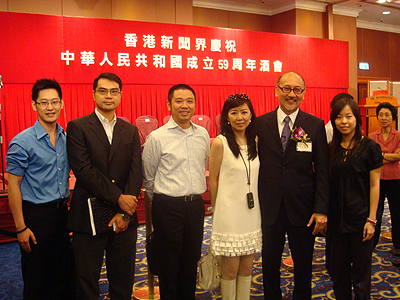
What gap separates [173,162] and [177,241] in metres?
0.43

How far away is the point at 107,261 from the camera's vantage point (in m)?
2.00

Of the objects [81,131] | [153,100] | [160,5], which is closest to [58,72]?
[153,100]

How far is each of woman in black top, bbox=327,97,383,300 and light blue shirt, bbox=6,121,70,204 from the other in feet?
4.84

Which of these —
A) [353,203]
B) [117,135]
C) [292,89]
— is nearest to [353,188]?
[353,203]

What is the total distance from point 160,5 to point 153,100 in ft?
6.83

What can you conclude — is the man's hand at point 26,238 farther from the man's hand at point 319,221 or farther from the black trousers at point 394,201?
the black trousers at point 394,201

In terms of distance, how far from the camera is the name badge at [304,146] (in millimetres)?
1990

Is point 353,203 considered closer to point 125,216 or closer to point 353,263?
point 353,263

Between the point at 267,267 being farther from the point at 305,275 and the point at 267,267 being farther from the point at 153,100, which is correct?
the point at 153,100

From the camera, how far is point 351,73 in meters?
9.73

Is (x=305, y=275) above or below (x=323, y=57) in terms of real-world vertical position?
below

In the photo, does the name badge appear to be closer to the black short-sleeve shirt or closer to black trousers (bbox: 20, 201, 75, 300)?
the black short-sleeve shirt

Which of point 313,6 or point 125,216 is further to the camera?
point 313,6

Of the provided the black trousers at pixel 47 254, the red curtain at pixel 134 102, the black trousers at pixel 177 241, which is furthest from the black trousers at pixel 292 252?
the red curtain at pixel 134 102
